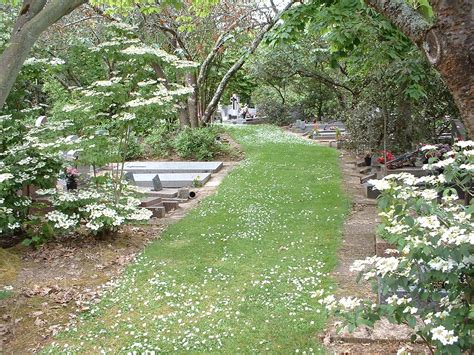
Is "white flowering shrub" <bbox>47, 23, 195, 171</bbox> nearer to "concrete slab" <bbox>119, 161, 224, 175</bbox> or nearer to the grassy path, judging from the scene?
the grassy path

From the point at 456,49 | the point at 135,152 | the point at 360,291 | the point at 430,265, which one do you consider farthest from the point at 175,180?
the point at 430,265

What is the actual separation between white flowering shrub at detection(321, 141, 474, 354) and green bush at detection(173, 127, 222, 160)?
1627 cm

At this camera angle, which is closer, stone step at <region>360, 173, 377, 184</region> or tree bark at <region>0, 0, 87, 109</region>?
tree bark at <region>0, 0, 87, 109</region>

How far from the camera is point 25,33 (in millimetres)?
4402

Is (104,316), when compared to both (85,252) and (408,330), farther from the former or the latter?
(408,330)

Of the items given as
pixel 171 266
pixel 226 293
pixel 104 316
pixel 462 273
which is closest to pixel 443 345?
pixel 462 273

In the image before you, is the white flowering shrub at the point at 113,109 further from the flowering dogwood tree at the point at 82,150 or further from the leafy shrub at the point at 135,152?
the leafy shrub at the point at 135,152

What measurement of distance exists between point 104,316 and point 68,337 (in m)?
0.54

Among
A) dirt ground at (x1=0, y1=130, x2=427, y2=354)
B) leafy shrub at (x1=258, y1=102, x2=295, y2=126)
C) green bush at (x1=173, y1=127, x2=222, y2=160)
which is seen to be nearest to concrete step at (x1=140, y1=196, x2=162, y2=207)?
dirt ground at (x1=0, y1=130, x2=427, y2=354)

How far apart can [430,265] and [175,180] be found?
39.3 ft

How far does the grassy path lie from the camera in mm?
4930

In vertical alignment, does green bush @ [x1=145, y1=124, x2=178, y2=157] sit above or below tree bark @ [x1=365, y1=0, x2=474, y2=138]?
below

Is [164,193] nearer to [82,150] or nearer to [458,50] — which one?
[82,150]

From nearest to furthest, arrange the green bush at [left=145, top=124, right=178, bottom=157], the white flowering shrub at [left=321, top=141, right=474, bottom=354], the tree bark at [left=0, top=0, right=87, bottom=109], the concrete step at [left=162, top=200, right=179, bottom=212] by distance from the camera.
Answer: the white flowering shrub at [left=321, top=141, right=474, bottom=354], the tree bark at [left=0, top=0, right=87, bottom=109], the concrete step at [left=162, top=200, right=179, bottom=212], the green bush at [left=145, top=124, right=178, bottom=157]
